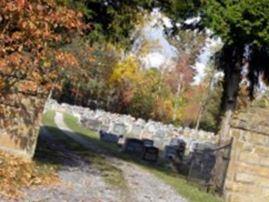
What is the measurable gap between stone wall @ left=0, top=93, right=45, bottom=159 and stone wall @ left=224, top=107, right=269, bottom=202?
4744 mm

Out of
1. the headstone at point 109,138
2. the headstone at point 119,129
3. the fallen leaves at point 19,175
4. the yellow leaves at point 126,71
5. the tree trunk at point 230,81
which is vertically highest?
the yellow leaves at point 126,71

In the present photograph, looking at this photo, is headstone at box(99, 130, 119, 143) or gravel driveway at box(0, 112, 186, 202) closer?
gravel driveway at box(0, 112, 186, 202)

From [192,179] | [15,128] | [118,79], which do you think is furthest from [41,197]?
[118,79]

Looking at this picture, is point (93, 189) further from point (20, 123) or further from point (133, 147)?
point (133, 147)

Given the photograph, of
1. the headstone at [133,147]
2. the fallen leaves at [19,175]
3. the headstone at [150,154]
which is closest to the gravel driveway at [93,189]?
the fallen leaves at [19,175]

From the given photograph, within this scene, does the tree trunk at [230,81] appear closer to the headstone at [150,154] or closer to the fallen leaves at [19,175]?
the headstone at [150,154]

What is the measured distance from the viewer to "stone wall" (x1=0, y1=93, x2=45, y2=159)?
15914 millimetres

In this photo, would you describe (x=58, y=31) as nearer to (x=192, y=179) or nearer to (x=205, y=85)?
(x=192, y=179)

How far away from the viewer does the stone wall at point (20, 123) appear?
15914mm

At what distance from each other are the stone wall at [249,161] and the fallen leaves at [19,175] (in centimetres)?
430

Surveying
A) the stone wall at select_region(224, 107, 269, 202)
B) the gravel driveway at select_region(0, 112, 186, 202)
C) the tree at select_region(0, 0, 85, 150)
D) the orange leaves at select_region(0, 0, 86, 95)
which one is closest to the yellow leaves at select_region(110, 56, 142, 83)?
the gravel driveway at select_region(0, 112, 186, 202)

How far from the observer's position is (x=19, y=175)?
13.6m

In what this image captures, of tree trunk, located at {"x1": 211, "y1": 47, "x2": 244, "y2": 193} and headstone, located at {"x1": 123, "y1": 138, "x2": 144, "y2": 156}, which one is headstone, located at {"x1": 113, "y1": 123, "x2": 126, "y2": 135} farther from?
tree trunk, located at {"x1": 211, "y1": 47, "x2": 244, "y2": 193}

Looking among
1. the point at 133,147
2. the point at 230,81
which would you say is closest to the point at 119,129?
the point at 133,147
